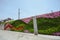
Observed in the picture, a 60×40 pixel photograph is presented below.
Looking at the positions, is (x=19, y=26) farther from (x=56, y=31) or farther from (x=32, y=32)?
(x=56, y=31)

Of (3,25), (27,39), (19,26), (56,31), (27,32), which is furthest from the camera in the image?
(3,25)

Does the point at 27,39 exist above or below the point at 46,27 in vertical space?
below

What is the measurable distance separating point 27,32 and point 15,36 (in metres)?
0.34

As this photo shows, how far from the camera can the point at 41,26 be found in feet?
11.9

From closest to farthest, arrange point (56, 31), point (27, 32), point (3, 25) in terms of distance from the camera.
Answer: point (56, 31)
point (27, 32)
point (3, 25)

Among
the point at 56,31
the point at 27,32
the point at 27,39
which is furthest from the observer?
the point at 27,32

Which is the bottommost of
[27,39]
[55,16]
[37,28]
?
[27,39]

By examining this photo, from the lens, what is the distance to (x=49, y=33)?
Result: 341cm

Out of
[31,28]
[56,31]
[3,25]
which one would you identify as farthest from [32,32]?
[3,25]

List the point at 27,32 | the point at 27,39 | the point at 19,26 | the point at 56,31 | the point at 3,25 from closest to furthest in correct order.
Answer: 1. the point at 56,31
2. the point at 27,39
3. the point at 27,32
4. the point at 19,26
5. the point at 3,25

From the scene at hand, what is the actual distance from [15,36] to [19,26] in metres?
0.36

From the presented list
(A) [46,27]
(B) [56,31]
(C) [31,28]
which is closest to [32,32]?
(C) [31,28]

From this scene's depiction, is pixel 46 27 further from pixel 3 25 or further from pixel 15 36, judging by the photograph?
pixel 3 25

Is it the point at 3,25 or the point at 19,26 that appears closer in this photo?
the point at 19,26
